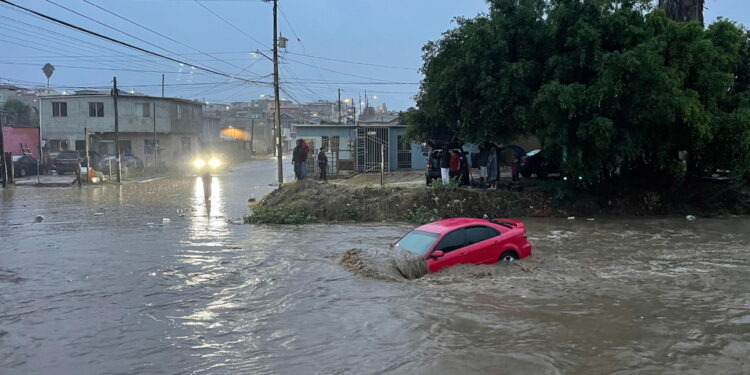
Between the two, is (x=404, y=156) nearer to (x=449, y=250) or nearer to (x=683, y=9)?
(x=683, y=9)

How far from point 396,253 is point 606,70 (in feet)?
32.6

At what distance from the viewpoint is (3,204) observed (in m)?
26.0

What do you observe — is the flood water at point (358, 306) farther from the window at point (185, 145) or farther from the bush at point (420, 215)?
the window at point (185, 145)

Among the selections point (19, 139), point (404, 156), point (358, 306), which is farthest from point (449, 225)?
point (19, 139)

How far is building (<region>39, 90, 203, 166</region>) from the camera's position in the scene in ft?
160

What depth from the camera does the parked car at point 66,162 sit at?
4131 centimetres

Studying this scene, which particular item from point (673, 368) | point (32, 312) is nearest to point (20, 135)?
point (32, 312)

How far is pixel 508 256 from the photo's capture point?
42.9 ft

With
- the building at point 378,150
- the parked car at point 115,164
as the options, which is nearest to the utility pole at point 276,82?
the building at point 378,150

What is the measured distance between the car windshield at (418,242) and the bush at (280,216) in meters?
8.34

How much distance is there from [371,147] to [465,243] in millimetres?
24905

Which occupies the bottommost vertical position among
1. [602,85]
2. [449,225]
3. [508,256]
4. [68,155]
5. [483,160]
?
[508,256]

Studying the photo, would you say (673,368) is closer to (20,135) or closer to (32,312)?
(32,312)

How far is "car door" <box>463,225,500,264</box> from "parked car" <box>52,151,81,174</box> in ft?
117
